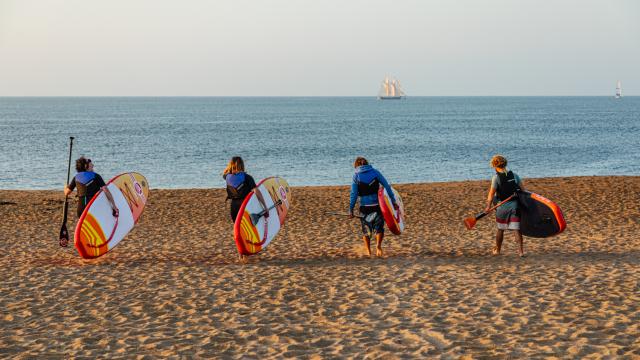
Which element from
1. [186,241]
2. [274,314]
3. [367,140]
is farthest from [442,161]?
[274,314]

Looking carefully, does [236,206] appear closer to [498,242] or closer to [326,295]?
[326,295]

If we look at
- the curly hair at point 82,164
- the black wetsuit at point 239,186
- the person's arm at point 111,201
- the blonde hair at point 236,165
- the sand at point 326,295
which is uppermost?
the blonde hair at point 236,165

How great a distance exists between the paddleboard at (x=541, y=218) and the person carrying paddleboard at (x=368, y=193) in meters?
2.03

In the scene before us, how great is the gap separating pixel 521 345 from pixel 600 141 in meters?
60.3

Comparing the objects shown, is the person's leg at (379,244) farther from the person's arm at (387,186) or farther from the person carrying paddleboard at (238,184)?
the person carrying paddleboard at (238,184)

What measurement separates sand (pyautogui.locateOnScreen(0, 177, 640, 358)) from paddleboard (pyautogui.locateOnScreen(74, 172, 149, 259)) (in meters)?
0.27

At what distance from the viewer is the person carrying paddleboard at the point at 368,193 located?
33.1 ft

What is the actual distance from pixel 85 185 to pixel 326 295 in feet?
14.7

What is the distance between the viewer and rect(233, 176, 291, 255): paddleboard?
33.4 feet

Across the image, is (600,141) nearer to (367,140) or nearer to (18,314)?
(367,140)

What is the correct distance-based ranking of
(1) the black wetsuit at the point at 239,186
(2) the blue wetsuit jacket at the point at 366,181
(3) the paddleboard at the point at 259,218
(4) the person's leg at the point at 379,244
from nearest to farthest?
(2) the blue wetsuit jacket at the point at 366,181
(3) the paddleboard at the point at 259,218
(1) the black wetsuit at the point at 239,186
(4) the person's leg at the point at 379,244

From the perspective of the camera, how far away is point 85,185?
1035 cm

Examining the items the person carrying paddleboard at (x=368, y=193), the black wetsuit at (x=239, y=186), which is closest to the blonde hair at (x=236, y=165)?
the black wetsuit at (x=239, y=186)

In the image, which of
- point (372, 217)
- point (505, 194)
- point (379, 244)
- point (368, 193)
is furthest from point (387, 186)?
point (505, 194)
